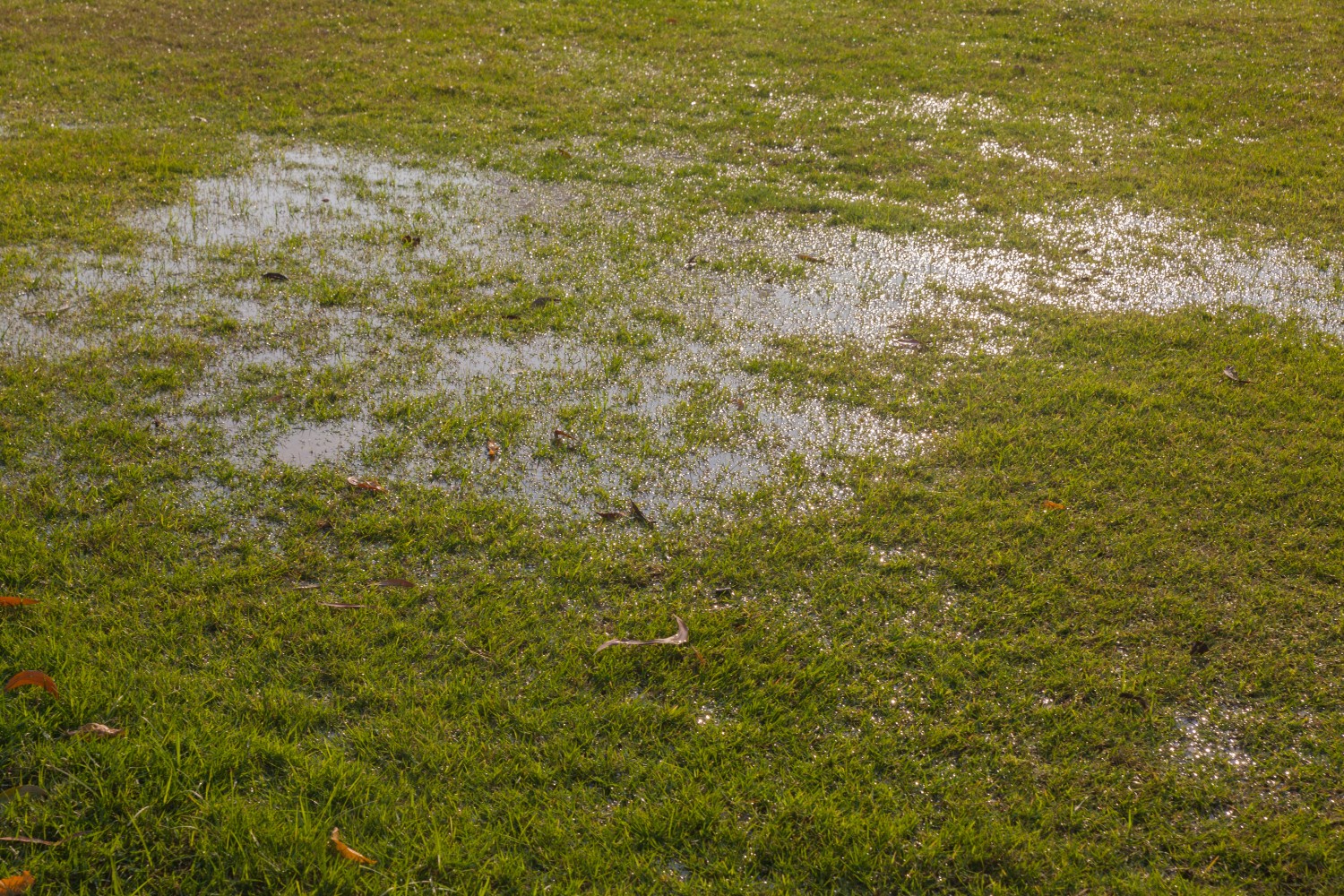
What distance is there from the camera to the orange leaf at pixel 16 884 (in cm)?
234

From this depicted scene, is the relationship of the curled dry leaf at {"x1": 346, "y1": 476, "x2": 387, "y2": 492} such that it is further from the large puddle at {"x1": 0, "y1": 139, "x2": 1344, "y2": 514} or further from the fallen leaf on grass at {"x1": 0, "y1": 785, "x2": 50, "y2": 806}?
the fallen leaf on grass at {"x1": 0, "y1": 785, "x2": 50, "y2": 806}

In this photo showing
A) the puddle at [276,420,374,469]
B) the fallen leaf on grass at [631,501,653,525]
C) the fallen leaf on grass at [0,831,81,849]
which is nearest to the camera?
the fallen leaf on grass at [0,831,81,849]

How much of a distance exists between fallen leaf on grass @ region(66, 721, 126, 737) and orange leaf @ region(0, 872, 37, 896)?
1.50ft

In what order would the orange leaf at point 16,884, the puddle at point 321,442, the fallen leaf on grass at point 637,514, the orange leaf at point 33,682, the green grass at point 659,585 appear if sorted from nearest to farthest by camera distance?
the orange leaf at point 16,884
the green grass at point 659,585
the orange leaf at point 33,682
the fallen leaf on grass at point 637,514
the puddle at point 321,442

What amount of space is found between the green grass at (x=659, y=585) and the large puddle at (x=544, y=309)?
0.04m

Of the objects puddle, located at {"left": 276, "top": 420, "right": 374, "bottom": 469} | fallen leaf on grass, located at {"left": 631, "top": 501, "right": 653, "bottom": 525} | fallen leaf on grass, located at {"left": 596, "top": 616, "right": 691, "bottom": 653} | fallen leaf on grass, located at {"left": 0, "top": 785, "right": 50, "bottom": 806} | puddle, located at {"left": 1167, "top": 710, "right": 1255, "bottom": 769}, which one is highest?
puddle, located at {"left": 276, "top": 420, "right": 374, "bottom": 469}

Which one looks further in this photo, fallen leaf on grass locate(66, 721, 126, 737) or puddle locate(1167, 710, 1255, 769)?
puddle locate(1167, 710, 1255, 769)

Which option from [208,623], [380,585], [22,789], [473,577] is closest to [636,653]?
[473,577]

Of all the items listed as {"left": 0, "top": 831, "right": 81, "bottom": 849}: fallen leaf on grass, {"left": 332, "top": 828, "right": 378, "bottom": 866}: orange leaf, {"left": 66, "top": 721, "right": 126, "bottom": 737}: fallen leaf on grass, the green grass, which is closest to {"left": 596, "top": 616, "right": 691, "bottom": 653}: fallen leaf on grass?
the green grass

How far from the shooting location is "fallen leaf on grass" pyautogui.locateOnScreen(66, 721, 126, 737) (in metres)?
2.77

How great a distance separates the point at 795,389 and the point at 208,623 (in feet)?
9.35

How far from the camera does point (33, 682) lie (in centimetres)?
289

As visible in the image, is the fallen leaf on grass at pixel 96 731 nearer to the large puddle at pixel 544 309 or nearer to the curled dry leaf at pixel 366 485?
the curled dry leaf at pixel 366 485

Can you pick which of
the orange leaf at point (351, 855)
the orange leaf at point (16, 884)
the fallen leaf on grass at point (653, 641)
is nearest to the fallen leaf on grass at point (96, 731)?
the orange leaf at point (16, 884)
